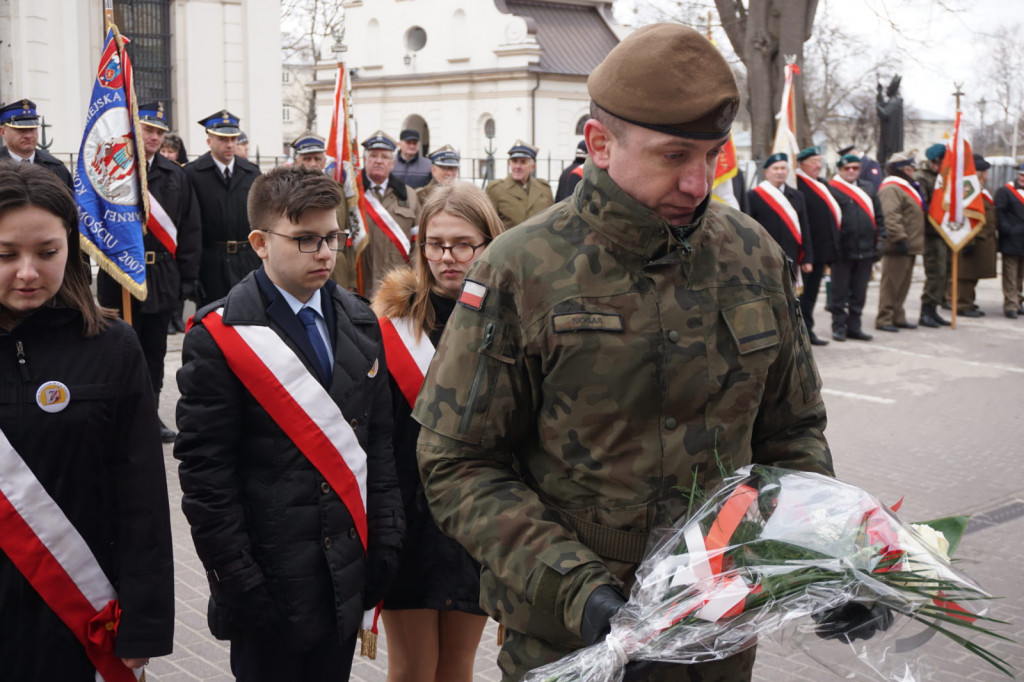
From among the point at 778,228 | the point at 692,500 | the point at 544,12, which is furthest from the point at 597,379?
the point at 544,12

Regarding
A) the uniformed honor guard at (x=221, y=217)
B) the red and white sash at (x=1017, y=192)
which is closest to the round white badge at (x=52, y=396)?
the uniformed honor guard at (x=221, y=217)

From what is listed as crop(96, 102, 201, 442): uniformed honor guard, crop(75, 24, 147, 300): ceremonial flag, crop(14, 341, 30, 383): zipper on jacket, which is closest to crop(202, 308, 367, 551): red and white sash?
crop(14, 341, 30, 383): zipper on jacket

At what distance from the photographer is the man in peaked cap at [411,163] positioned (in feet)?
45.5

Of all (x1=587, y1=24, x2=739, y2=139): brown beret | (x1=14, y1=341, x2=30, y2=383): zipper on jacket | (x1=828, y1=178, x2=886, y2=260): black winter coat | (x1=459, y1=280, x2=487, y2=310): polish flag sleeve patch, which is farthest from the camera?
(x1=828, y1=178, x2=886, y2=260): black winter coat

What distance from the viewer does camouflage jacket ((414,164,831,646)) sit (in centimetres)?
223

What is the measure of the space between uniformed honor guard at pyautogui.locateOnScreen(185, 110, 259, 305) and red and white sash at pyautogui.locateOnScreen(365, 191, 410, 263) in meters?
1.13

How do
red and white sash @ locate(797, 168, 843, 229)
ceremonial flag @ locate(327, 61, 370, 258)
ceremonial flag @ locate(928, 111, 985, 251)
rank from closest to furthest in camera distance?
ceremonial flag @ locate(327, 61, 370, 258)
red and white sash @ locate(797, 168, 843, 229)
ceremonial flag @ locate(928, 111, 985, 251)

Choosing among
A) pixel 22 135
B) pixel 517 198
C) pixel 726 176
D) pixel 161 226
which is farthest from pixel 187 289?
pixel 726 176

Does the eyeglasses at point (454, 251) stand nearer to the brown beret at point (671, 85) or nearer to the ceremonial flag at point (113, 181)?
the brown beret at point (671, 85)

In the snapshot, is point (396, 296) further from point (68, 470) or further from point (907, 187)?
point (907, 187)

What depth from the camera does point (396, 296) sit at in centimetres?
367

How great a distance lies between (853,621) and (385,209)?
8.41m

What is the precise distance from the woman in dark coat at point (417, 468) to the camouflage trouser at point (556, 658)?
106 cm

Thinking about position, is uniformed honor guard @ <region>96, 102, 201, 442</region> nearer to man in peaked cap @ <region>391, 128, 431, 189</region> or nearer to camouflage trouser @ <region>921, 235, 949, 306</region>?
man in peaked cap @ <region>391, 128, 431, 189</region>
